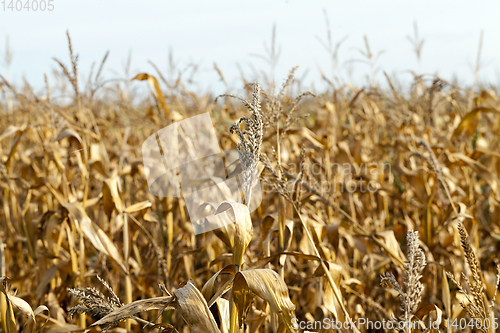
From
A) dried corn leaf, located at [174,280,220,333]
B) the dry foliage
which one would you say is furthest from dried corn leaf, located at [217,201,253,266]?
dried corn leaf, located at [174,280,220,333]

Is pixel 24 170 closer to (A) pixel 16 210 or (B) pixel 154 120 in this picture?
(A) pixel 16 210

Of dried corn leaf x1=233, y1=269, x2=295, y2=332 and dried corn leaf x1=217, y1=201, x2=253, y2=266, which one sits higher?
dried corn leaf x1=217, y1=201, x2=253, y2=266

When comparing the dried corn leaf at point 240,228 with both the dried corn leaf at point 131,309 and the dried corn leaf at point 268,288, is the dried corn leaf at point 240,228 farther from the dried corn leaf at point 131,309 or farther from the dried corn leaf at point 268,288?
the dried corn leaf at point 131,309

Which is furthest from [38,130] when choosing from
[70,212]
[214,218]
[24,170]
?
[214,218]

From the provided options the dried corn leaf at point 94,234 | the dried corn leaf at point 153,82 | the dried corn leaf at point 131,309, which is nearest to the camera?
the dried corn leaf at point 131,309

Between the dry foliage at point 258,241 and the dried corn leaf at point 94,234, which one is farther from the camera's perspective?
the dried corn leaf at point 94,234

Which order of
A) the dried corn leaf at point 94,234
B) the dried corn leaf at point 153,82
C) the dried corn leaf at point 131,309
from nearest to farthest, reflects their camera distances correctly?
1. the dried corn leaf at point 131,309
2. the dried corn leaf at point 94,234
3. the dried corn leaf at point 153,82

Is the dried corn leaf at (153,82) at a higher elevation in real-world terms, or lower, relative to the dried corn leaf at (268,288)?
higher

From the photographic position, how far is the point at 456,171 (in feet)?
10.4

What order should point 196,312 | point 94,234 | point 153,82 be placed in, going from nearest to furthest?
point 196,312 → point 94,234 → point 153,82

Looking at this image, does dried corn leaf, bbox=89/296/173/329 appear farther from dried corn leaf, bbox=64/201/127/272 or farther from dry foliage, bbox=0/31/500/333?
dried corn leaf, bbox=64/201/127/272

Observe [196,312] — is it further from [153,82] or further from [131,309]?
[153,82]

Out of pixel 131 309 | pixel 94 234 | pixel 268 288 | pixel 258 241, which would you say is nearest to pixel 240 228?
pixel 268 288

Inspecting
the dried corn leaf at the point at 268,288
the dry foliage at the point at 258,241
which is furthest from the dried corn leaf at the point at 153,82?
the dried corn leaf at the point at 268,288
